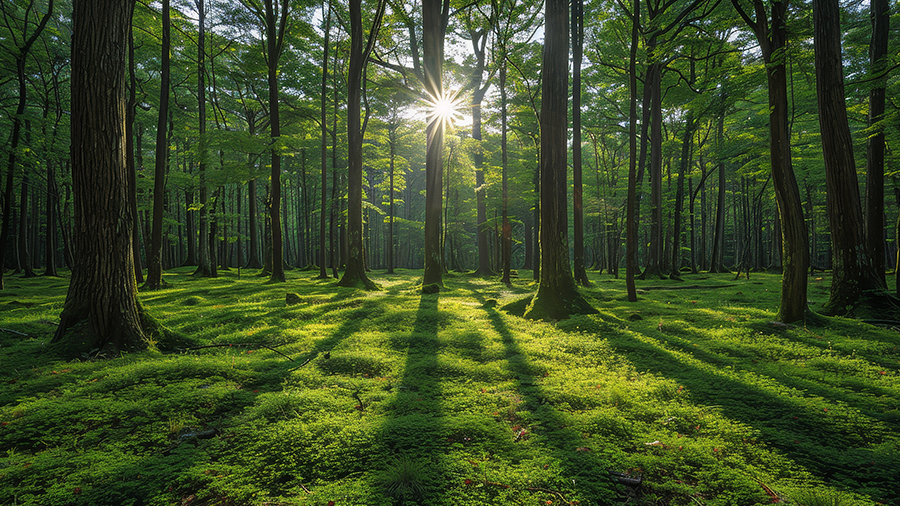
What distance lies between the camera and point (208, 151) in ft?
45.0

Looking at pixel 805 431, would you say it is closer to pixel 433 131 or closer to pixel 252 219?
pixel 433 131

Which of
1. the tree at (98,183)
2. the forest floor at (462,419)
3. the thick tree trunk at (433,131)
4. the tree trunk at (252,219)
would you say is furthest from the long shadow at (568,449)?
the tree trunk at (252,219)

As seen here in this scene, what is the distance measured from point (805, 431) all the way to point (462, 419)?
2.60 metres

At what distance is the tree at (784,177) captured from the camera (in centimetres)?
551

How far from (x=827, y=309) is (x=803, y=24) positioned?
15.9 feet

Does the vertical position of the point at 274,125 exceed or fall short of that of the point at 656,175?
it exceeds it

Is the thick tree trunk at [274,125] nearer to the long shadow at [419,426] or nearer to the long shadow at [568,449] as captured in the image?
the long shadow at [419,426]

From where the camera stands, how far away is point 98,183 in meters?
4.04

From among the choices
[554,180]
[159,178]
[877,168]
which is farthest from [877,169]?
[159,178]

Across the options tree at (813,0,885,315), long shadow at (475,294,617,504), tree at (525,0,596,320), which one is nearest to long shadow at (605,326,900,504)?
long shadow at (475,294,617,504)

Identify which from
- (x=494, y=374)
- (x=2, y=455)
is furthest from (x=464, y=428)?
(x=2, y=455)

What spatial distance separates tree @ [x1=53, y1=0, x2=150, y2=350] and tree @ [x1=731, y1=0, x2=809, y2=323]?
29.6 ft

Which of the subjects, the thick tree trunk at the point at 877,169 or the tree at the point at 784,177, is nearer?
the tree at the point at 784,177

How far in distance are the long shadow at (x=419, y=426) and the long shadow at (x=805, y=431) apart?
7.74 ft
